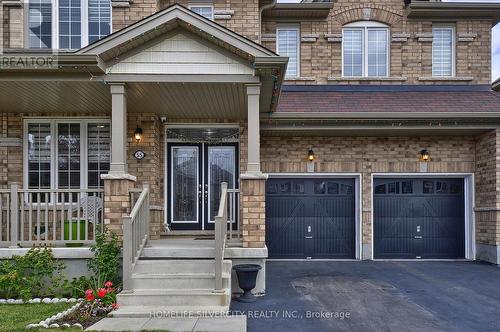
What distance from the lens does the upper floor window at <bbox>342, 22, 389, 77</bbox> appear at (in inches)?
424

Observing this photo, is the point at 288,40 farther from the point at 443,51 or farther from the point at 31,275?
the point at 31,275

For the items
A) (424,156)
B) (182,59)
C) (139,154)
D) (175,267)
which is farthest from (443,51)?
(175,267)

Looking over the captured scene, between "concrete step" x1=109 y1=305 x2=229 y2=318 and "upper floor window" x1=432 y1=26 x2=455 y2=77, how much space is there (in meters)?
8.91

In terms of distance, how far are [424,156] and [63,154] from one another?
8.55 m

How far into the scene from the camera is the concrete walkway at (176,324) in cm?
473

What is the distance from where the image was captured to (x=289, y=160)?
10.1 m

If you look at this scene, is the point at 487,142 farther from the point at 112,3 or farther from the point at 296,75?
the point at 112,3

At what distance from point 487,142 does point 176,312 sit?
8382 mm

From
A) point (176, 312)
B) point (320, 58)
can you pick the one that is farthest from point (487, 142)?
point (176, 312)

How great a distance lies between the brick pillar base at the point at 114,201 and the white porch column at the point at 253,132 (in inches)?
80.2

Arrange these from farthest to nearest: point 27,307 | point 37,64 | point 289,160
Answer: point 289,160, point 37,64, point 27,307

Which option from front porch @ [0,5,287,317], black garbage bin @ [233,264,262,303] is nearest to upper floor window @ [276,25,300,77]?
front porch @ [0,5,287,317]

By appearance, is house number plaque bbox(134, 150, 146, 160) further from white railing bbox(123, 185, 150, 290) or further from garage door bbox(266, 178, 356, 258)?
garage door bbox(266, 178, 356, 258)

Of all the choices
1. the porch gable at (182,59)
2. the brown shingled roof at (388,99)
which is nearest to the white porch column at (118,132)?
the porch gable at (182,59)
